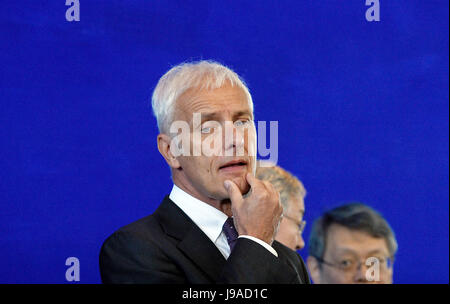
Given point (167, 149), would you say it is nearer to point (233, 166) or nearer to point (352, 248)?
point (233, 166)

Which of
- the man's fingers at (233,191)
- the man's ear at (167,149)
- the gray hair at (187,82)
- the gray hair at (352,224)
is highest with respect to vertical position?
the gray hair at (187,82)

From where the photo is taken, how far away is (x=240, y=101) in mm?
1633

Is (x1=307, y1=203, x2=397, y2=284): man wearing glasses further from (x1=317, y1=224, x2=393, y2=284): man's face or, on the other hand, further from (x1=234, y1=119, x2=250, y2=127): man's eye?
(x1=234, y1=119, x2=250, y2=127): man's eye

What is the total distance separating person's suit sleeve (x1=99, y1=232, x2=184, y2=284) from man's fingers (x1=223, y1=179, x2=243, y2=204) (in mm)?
228

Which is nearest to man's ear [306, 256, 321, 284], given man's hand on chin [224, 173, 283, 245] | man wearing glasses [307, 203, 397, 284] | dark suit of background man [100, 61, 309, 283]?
man wearing glasses [307, 203, 397, 284]

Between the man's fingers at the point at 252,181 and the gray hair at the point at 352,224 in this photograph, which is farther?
the gray hair at the point at 352,224

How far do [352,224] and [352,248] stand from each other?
10cm

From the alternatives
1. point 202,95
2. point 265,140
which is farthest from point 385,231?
point 202,95

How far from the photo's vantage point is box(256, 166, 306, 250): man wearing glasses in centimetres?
288

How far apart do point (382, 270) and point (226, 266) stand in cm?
106

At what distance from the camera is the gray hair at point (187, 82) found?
1.64 meters

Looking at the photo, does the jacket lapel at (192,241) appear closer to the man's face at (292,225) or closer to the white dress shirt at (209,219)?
the white dress shirt at (209,219)
